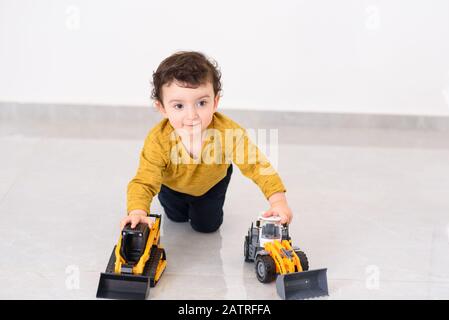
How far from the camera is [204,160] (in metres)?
1.77

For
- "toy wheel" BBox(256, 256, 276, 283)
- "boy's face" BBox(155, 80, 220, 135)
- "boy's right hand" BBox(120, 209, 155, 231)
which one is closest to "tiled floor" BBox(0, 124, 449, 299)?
"toy wheel" BBox(256, 256, 276, 283)

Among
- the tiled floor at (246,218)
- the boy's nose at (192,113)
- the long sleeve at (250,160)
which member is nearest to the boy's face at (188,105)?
the boy's nose at (192,113)

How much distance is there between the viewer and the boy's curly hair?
164 cm

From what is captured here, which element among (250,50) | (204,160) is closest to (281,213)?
(204,160)

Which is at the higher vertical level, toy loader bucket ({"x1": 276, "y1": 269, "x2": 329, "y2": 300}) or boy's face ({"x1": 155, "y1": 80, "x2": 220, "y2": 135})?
boy's face ({"x1": 155, "y1": 80, "x2": 220, "y2": 135})

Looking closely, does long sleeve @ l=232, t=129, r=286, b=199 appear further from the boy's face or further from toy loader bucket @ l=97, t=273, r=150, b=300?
toy loader bucket @ l=97, t=273, r=150, b=300

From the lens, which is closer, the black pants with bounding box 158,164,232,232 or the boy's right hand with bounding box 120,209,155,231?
the boy's right hand with bounding box 120,209,155,231

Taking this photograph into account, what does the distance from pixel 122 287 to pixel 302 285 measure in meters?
0.38

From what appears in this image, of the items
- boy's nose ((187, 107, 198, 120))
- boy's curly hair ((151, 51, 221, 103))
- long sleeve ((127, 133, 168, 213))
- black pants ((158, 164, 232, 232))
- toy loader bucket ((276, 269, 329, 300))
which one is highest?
boy's curly hair ((151, 51, 221, 103))

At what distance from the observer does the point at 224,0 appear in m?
2.66

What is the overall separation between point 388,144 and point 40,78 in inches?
51.5

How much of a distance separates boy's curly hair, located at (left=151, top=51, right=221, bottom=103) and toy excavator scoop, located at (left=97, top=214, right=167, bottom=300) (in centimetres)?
33

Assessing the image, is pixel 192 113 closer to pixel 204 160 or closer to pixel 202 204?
pixel 204 160

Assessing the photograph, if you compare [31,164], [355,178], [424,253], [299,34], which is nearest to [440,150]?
[355,178]
